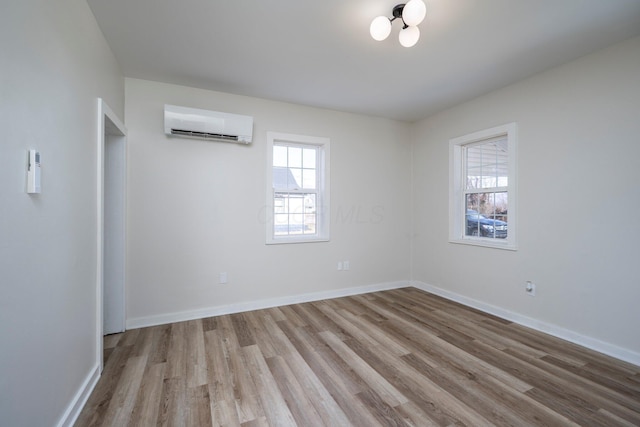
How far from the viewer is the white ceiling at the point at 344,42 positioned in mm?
1913

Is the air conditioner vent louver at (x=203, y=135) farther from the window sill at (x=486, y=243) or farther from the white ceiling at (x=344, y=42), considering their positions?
the window sill at (x=486, y=243)

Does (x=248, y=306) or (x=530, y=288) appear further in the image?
(x=248, y=306)

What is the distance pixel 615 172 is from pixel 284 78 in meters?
3.12

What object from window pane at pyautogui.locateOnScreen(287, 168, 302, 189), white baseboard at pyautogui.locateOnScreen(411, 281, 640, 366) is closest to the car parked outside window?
white baseboard at pyautogui.locateOnScreen(411, 281, 640, 366)

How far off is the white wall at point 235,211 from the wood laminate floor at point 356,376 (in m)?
0.51

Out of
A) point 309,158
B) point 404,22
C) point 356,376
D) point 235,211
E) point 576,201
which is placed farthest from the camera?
point 309,158

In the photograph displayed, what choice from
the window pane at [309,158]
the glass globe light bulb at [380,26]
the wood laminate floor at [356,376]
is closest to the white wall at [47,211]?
the wood laminate floor at [356,376]

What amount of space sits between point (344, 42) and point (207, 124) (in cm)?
165

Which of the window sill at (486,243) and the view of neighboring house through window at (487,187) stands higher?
the view of neighboring house through window at (487,187)

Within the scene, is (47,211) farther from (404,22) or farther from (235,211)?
(404,22)

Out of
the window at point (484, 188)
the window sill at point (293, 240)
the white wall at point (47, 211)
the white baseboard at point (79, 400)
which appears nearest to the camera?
the white wall at point (47, 211)

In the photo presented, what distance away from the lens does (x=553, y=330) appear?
2.71 metres

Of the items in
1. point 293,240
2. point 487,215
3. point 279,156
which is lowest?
point 293,240

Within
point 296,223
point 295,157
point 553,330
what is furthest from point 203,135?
point 553,330
